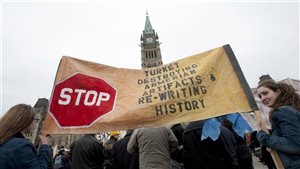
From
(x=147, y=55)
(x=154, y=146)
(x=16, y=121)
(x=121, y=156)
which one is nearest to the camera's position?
(x=16, y=121)

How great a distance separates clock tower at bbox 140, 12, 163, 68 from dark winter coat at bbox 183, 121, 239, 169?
57.8 m

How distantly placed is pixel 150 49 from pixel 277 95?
64.7m

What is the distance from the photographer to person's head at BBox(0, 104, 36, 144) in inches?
99.4

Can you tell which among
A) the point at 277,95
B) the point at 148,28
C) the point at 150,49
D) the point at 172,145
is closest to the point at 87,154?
the point at 172,145

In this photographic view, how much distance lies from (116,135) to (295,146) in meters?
4.26

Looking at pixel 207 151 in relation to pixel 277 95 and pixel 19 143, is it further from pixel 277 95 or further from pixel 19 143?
pixel 19 143

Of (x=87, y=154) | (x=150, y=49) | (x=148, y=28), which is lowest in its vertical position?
(x=87, y=154)

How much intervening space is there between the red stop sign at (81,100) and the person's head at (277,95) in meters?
1.82

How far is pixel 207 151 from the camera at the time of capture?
3586 millimetres

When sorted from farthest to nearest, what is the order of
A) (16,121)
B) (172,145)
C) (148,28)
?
(148,28) < (172,145) < (16,121)

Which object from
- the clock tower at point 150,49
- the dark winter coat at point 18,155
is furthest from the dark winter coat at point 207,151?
the clock tower at point 150,49

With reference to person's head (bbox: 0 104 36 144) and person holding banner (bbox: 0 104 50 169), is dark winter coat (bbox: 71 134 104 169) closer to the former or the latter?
person holding banner (bbox: 0 104 50 169)

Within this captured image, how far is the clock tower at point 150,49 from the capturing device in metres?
63.8

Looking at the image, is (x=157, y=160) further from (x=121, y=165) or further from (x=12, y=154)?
(x=12, y=154)
